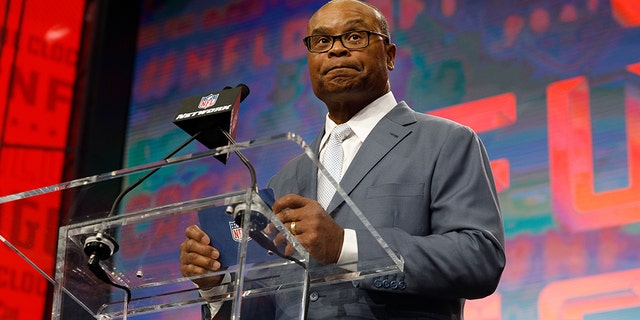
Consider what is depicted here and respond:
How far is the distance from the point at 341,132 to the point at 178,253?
76 cm

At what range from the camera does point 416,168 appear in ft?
7.00

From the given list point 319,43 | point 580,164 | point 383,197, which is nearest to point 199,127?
point 383,197

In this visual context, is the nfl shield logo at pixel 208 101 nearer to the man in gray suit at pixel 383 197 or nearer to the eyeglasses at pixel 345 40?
the man in gray suit at pixel 383 197

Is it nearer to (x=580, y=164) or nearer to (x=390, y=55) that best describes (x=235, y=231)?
(x=390, y=55)

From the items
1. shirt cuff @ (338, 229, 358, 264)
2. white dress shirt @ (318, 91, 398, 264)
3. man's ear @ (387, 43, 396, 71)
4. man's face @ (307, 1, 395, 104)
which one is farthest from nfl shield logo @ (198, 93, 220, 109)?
man's ear @ (387, 43, 396, 71)

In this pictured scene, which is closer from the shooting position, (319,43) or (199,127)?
(199,127)

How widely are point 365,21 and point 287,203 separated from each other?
936mm

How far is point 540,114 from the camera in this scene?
3.67m

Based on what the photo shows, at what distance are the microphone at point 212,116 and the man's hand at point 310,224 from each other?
19 cm

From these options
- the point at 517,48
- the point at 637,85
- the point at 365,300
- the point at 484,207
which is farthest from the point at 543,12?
the point at 365,300

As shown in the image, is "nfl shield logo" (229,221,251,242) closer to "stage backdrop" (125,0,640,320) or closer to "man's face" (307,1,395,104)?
"man's face" (307,1,395,104)

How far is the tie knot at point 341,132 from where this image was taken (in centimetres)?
237

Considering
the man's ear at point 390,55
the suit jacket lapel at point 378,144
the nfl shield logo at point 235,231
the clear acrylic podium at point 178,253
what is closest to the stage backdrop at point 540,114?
the man's ear at point 390,55

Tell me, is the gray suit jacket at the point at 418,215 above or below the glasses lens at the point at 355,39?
below
